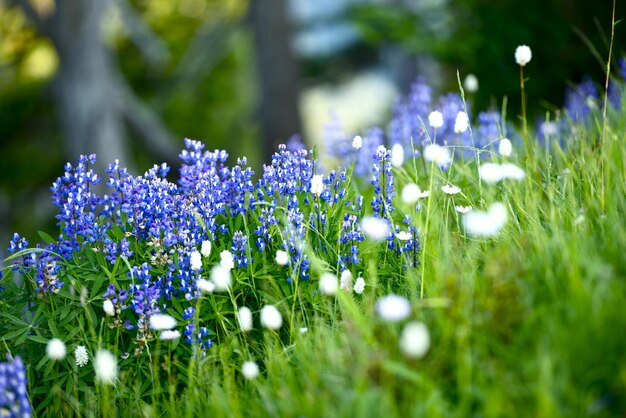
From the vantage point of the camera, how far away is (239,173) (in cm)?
346

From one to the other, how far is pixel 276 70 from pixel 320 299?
353 inches

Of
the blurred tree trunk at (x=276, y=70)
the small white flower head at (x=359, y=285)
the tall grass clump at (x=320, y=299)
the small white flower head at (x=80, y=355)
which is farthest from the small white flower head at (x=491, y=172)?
the blurred tree trunk at (x=276, y=70)

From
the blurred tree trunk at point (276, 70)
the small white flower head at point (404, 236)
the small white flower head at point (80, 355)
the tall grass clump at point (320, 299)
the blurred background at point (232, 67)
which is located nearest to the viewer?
the tall grass clump at point (320, 299)

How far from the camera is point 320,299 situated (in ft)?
10.4

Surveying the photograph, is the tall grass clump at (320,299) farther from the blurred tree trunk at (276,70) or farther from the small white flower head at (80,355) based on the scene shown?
the blurred tree trunk at (276,70)

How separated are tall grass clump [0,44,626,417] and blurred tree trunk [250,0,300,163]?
7.79 metres

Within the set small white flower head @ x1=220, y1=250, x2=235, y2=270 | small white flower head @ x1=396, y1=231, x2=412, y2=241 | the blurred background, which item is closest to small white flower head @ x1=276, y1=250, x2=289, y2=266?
small white flower head @ x1=220, y1=250, x2=235, y2=270

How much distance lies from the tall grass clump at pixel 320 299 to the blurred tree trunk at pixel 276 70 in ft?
25.6

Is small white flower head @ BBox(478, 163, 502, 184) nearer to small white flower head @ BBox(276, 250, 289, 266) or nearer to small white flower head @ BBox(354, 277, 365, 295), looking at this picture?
small white flower head @ BBox(354, 277, 365, 295)

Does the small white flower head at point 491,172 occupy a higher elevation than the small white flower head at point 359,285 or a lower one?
higher

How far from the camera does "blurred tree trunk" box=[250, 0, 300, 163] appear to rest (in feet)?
38.0

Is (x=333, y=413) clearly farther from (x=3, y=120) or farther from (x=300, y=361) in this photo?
(x=3, y=120)

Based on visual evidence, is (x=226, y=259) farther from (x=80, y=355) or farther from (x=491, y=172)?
(x=491, y=172)

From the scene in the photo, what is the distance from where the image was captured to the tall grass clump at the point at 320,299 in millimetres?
2104
